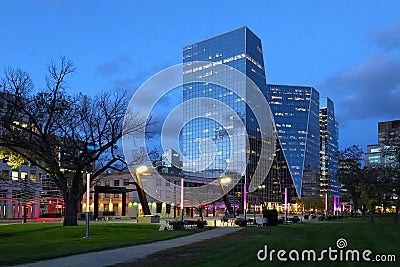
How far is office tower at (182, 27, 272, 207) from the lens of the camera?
548 ft

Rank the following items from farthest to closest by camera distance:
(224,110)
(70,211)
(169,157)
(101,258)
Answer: (224,110)
(169,157)
(70,211)
(101,258)

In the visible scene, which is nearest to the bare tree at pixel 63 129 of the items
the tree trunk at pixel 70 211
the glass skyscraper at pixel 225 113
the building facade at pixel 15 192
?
the tree trunk at pixel 70 211

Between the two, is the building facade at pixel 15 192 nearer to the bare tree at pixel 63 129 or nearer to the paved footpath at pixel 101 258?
the bare tree at pixel 63 129

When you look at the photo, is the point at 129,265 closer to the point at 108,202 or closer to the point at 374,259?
the point at 374,259

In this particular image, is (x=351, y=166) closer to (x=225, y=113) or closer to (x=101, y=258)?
(x=101, y=258)

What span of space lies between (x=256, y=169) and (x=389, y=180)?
11278 centimetres

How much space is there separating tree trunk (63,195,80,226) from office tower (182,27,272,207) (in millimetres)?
118290

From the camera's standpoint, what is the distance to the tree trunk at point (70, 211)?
136ft

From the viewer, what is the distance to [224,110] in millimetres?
170000

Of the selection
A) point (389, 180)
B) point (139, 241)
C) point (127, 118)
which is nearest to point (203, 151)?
point (389, 180)

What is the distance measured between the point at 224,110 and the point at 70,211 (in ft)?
428

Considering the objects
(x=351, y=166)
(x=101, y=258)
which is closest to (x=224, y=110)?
(x=351, y=166)

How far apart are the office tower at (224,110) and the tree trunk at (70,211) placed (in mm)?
118290

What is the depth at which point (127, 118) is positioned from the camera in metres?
43.3
